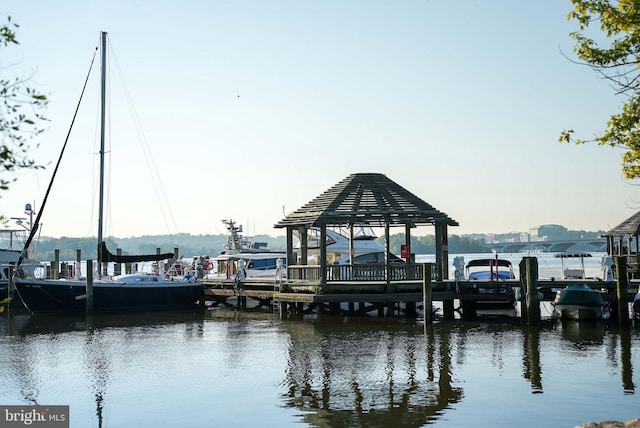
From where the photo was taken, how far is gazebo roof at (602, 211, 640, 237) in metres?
38.3

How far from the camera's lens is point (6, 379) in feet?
59.4

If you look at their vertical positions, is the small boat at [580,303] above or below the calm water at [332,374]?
above

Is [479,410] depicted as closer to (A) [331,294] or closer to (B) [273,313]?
(A) [331,294]

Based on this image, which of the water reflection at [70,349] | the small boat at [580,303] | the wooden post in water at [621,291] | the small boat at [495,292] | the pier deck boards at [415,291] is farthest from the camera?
the small boat at [495,292]

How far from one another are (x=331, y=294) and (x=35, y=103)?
23800 mm

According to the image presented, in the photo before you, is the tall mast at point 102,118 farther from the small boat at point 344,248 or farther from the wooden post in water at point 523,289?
the wooden post in water at point 523,289

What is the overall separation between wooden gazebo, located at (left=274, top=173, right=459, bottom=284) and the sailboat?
→ 814 cm

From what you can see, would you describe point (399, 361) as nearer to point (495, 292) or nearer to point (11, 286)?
point (495, 292)

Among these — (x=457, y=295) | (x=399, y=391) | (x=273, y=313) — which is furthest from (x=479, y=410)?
(x=273, y=313)

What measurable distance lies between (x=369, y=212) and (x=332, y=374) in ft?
45.3

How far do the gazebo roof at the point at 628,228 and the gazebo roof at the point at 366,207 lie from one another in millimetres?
11659

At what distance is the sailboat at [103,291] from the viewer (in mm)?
35781

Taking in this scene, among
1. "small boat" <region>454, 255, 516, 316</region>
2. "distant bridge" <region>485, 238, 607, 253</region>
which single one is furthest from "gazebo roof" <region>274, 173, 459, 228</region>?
"distant bridge" <region>485, 238, 607, 253</region>

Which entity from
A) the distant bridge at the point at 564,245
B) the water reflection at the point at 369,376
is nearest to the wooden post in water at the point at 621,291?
the water reflection at the point at 369,376
